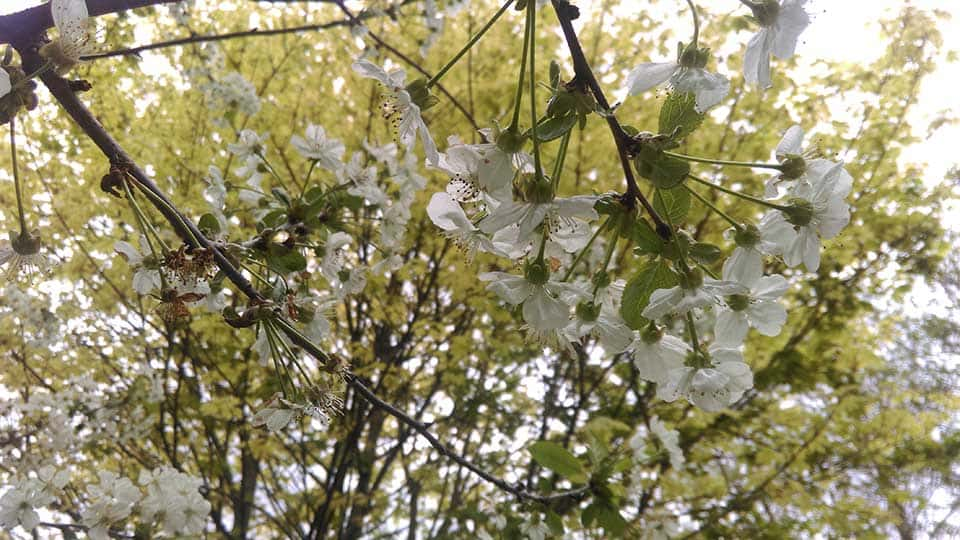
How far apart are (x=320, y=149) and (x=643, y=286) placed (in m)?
1.05

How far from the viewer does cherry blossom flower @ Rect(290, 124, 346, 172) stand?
4.66 ft

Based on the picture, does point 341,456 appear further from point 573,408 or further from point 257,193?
point 257,193

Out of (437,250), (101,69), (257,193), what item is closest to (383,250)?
(257,193)

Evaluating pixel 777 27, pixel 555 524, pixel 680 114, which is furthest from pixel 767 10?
pixel 555 524

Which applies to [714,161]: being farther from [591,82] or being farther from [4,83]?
[4,83]

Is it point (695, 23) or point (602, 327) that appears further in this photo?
point (602, 327)

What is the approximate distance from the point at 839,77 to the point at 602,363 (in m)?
1.59

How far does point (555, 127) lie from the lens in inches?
19.7

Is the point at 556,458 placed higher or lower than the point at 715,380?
higher

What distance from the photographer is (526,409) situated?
9.27 ft

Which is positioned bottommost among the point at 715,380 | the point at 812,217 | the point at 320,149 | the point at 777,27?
the point at 715,380

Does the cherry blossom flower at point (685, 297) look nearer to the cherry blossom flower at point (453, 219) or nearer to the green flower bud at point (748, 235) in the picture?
the green flower bud at point (748, 235)

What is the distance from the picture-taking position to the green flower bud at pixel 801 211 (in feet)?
1.94

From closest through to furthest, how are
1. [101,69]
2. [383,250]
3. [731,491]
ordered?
[383,250] < [101,69] < [731,491]
